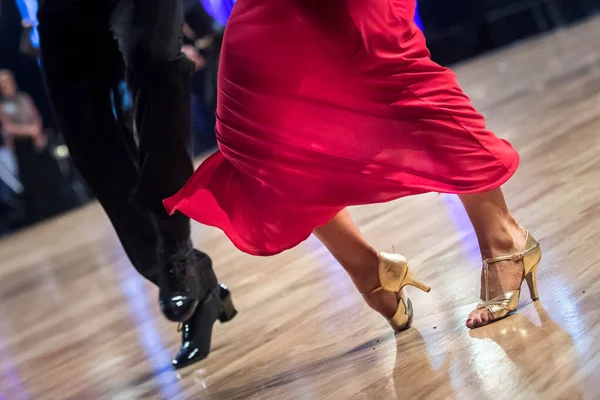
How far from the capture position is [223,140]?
4.09 feet

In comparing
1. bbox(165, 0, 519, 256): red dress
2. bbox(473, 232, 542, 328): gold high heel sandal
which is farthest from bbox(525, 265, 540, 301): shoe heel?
bbox(165, 0, 519, 256): red dress

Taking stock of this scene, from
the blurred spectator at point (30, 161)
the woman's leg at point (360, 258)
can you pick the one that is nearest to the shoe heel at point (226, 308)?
the woman's leg at point (360, 258)

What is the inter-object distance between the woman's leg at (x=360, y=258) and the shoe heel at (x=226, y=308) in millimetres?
434

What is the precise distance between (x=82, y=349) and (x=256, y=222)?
90cm

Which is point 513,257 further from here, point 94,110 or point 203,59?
point 203,59

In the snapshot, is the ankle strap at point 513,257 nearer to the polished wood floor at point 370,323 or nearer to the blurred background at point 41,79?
the polished wood floor at point 370,323

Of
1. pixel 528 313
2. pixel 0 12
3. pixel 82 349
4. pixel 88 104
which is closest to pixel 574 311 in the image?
pixel 528 313

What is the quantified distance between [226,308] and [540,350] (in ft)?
2.63

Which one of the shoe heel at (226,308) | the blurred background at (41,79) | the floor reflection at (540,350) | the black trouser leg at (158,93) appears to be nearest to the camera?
the floor reflection at (540,350)

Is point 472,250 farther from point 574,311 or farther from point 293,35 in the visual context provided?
point 293,35

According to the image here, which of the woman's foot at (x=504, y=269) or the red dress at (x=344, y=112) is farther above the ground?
the red dress at (x=344, y=112)

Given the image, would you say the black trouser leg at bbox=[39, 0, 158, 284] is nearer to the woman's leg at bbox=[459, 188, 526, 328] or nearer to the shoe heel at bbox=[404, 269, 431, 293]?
the shoe heel at bbox=[404, 269, 431, 293]

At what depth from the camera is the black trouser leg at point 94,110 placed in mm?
1531

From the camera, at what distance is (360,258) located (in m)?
1.29
